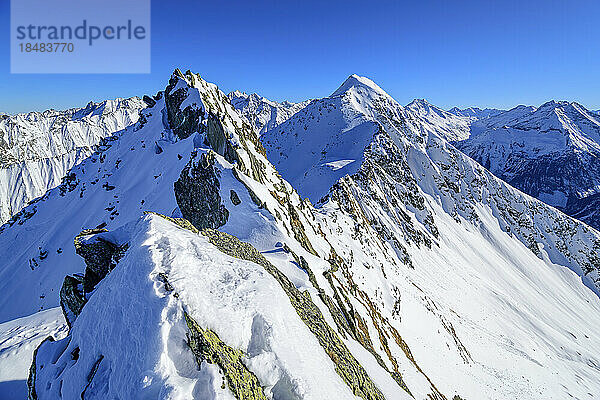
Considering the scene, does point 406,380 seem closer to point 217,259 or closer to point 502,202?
point 217,259

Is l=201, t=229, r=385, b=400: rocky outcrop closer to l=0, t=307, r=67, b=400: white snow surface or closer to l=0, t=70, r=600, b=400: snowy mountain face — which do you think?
l=0, t=70, r=600, b=400: snowy mountain face

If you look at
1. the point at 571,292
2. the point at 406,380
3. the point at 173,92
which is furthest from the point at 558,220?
the point at 173,92

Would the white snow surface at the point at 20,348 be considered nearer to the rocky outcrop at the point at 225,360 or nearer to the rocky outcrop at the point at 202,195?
the rocky outcrop at the point at 202,195

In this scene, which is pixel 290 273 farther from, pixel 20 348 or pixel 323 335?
pixel 20 348

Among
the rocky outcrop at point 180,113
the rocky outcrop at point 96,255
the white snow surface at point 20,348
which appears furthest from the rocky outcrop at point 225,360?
the rocky outcrop at point 180,113

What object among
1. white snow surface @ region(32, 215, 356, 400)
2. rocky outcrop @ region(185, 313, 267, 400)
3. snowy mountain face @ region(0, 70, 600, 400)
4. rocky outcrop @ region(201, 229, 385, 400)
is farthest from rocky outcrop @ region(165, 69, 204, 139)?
rocky outcrop @ region(185, 313, 267, 400)
